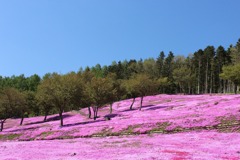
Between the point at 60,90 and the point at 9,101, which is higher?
the point at 60,90

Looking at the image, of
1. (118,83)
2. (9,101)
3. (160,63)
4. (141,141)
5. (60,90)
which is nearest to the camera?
(141,141)

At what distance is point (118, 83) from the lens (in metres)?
80.2

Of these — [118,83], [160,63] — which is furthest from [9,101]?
[160,63]

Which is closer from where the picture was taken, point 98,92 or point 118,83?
point 98,92

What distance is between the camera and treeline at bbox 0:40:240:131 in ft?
182

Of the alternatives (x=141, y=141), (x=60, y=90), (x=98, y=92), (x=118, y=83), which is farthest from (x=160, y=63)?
(x=141, y=141)

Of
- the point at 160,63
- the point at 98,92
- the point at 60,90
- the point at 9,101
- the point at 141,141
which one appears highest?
the point at 160,63

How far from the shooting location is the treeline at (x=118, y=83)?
5553cm

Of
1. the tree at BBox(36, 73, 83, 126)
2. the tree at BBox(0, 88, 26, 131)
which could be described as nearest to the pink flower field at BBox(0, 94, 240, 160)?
the tree at BBox(36, 73, 83, 126)

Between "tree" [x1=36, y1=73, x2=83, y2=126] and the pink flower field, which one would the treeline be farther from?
the pink flower field

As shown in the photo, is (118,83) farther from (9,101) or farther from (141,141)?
(141,141)

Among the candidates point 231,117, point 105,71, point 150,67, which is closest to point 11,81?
point 105,71

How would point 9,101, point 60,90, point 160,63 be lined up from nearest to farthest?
point 60,90 → point 9,101 → point 160,63

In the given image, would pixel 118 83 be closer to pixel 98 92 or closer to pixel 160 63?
pixel 98 92
